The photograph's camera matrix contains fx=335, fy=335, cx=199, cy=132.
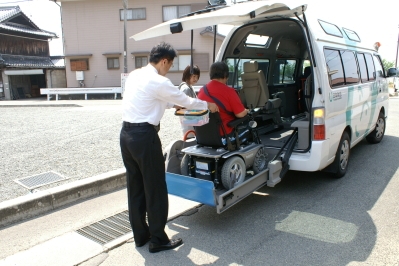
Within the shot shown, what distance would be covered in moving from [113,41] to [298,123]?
71.0 feet

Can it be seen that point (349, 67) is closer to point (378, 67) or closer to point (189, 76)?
point (378, 67)

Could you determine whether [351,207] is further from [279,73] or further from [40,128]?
[40,128]

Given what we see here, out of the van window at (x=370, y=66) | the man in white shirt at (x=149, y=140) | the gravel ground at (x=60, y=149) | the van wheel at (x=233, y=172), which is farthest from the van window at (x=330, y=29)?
the gravel ground at (x=60, y=149)

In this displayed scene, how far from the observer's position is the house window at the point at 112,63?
24109 mm

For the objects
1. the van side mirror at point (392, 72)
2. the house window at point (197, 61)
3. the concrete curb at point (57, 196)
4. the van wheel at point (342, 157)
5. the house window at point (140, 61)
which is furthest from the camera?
the house window at point (140, 61)

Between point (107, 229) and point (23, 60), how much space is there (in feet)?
87.8

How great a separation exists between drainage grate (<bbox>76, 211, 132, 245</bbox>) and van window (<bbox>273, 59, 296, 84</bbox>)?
4604 mm

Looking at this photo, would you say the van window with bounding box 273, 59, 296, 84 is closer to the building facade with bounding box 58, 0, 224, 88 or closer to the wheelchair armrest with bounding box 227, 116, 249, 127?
the wheelchair armrest with bounding box 227, 116, 249, 127

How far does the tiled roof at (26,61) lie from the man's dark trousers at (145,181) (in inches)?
978

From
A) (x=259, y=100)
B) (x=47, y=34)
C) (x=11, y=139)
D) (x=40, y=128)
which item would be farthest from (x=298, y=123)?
(x=47, y=34)

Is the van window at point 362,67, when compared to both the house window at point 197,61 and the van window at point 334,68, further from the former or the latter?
the house window at point 197,61

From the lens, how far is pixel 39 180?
4.98 metres

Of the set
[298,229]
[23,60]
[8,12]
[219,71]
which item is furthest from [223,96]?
[8,12]

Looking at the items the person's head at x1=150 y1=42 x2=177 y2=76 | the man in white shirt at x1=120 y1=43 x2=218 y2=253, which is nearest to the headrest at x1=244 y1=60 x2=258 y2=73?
the man in white shirt at x1=120 y1=43 x2=218 y2=253
